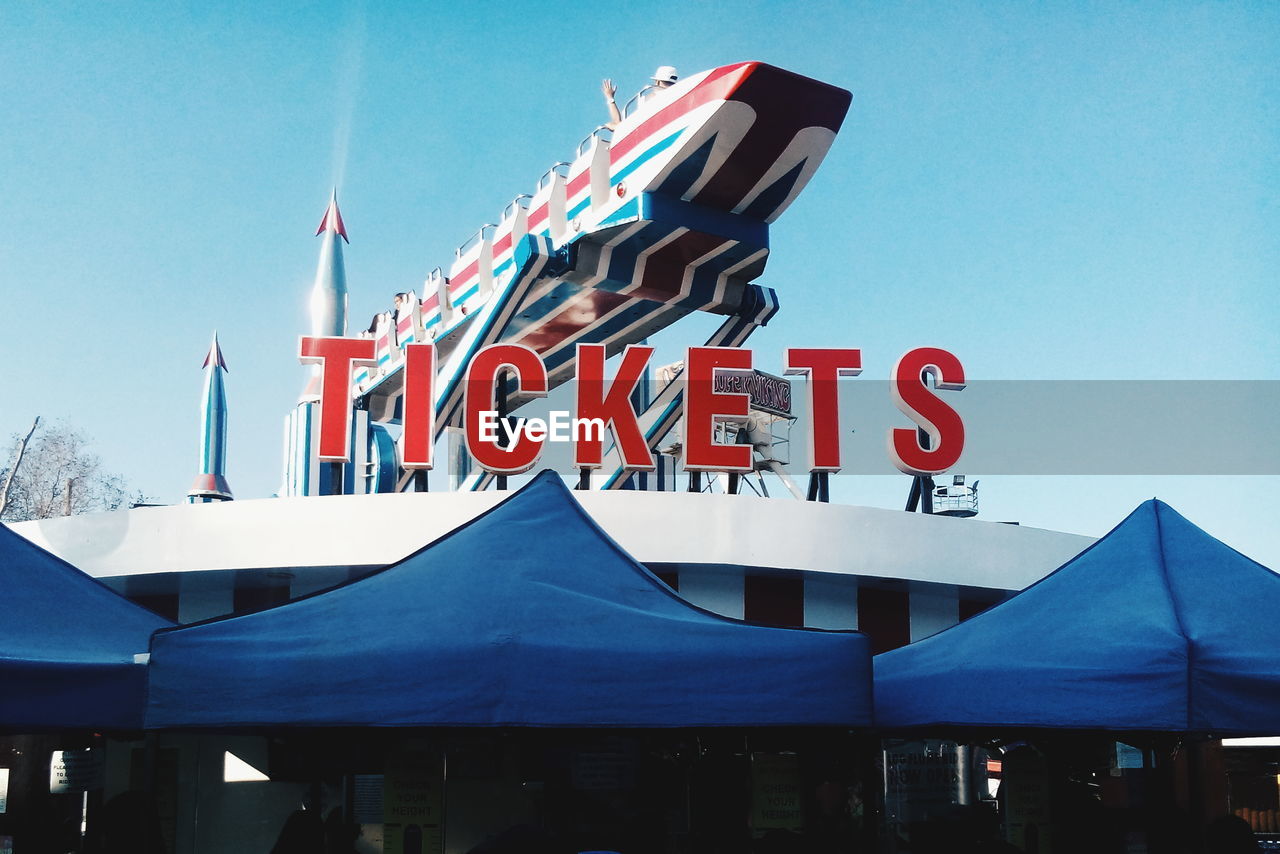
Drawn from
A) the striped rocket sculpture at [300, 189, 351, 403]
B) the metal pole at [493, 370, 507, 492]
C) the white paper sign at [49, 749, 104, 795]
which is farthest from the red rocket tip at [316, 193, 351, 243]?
the white paper sign at [49, 749, 104, 795]

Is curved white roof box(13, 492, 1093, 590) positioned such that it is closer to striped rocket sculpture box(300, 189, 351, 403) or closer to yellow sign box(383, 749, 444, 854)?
yellow sign box(383, 749, 444, 854)

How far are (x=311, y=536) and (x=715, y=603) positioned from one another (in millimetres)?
3718

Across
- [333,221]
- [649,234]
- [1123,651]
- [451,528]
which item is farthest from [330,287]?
[1123,651]

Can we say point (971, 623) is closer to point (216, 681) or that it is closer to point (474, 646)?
point (474, 646)

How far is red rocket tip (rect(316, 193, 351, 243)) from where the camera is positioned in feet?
67.7

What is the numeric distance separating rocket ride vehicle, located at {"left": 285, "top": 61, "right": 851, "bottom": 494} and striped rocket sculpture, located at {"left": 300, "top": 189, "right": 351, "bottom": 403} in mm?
2710

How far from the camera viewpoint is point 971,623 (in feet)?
20.1

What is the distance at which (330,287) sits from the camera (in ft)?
66.8

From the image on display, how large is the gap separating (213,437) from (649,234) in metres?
8.16

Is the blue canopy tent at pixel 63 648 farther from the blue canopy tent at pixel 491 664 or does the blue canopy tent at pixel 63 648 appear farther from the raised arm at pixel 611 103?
the raised arm at pixel 611 103

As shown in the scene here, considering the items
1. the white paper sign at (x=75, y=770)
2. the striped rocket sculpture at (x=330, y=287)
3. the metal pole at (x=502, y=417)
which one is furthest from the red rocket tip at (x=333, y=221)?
the white paper sign at (x=75, y=770)

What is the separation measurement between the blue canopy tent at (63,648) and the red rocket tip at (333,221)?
1476cm

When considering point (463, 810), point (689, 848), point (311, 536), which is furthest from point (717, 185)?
point (689, 848)

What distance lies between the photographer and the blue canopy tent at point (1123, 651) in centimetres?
483
